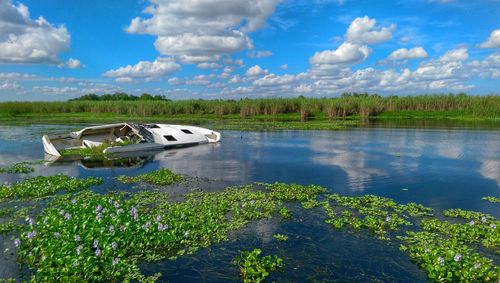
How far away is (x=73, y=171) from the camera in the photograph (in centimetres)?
1684

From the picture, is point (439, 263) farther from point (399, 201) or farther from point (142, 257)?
point (142, 257)

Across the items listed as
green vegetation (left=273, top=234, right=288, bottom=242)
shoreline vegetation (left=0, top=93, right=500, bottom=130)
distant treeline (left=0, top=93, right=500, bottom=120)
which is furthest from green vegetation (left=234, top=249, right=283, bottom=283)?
distant treeline (left=0, top=93, right=500, bottom=120)

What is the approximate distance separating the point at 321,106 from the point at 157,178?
51.2 meters

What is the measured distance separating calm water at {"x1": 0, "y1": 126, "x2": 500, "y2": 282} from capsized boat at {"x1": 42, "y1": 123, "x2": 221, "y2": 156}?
136cm

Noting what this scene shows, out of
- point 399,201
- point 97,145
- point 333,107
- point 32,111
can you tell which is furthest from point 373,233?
point 32,111

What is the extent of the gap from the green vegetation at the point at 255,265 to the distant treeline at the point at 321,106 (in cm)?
4965

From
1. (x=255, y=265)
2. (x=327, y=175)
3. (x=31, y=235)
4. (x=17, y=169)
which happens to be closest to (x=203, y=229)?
(x=255, y=265)

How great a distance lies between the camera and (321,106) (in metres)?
62.7

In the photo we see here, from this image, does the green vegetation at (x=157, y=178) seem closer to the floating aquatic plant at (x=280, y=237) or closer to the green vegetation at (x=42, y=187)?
the green vegetation at (x=42, y=187)

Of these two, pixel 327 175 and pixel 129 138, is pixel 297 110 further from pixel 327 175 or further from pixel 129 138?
pixel 327 175

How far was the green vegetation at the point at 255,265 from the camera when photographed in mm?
6760

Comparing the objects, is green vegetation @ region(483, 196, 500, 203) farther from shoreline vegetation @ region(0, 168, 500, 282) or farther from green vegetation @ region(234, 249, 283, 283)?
green vegetation @ region(234, 249, 283, 283)

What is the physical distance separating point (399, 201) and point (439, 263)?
5.10m

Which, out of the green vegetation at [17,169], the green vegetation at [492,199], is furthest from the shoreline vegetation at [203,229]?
the green vegetation at [17,169]
